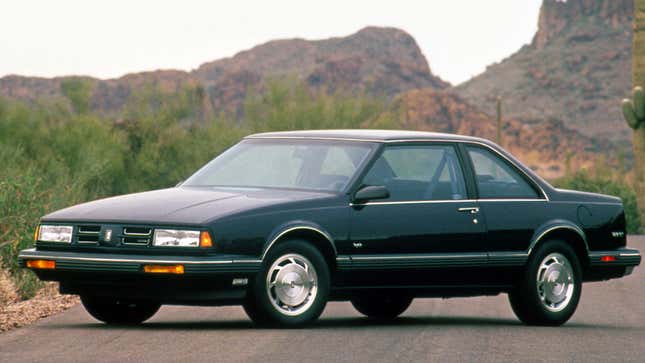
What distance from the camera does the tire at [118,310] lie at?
12414 mm

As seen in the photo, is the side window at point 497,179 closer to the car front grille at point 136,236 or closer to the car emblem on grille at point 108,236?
the car front grille at point 136,236

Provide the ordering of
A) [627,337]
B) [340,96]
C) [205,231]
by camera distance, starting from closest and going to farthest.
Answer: [205,231] → [627,337] → [340,96]

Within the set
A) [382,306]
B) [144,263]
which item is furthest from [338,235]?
[382,306]

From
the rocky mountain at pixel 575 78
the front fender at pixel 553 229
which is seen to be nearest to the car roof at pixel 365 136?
the front fender at pixel 553 229

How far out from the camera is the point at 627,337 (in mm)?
12320

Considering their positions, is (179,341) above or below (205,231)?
below

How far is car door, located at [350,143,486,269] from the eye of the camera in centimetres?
1232

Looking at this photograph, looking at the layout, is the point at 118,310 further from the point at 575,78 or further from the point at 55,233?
the point at 575,78

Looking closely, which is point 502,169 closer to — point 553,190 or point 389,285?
point 553,190

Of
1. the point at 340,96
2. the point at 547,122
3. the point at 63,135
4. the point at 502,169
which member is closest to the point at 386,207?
the point at 502,169

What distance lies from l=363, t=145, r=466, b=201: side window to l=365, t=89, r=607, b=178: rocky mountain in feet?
318

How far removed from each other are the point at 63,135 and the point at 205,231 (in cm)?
3441

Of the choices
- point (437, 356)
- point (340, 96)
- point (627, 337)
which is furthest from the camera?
point (340, 96)

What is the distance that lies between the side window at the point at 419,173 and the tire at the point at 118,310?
2.12 metres
